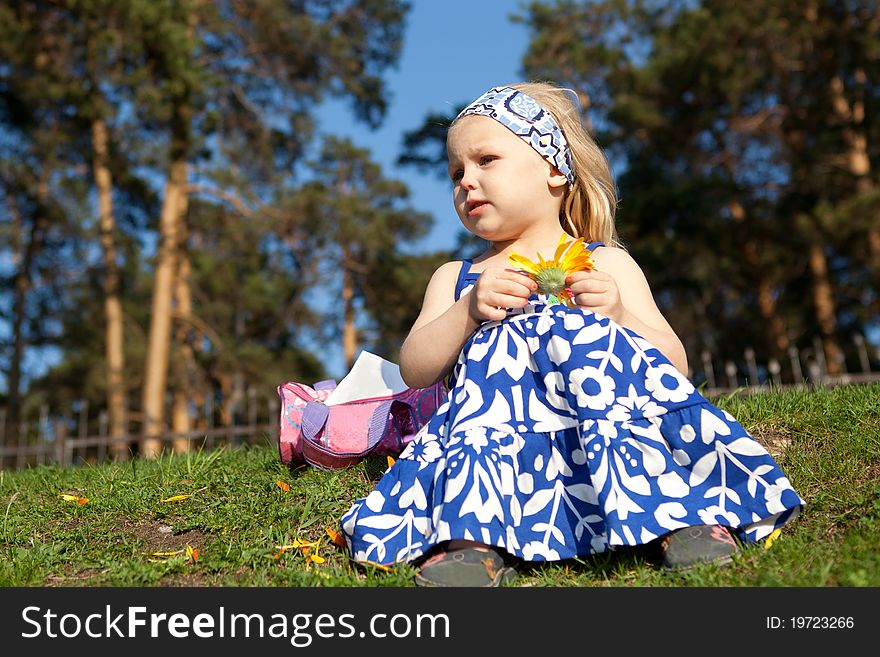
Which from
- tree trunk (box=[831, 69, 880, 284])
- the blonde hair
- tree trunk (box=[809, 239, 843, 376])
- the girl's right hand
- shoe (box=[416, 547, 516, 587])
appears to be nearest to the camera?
shoe (box=[416, 547, 516, 587])

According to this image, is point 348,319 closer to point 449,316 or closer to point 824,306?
point 824,306

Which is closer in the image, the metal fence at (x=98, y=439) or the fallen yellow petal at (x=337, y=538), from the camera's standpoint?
the fallen yellow petal at (x=337, y=538)

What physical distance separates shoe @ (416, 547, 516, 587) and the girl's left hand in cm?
82

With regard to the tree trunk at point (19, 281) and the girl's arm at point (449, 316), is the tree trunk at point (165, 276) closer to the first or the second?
the tree trunk at point (19, 281)

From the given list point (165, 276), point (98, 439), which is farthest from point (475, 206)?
point (165, 276)

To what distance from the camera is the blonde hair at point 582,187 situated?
3125 millimetres

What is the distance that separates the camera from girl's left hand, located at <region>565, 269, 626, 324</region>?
253 centimetres

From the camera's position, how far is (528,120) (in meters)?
2.89

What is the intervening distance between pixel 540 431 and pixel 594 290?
468mm

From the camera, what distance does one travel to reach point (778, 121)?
1886 cm

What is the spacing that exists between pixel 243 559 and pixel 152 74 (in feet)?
42.0
